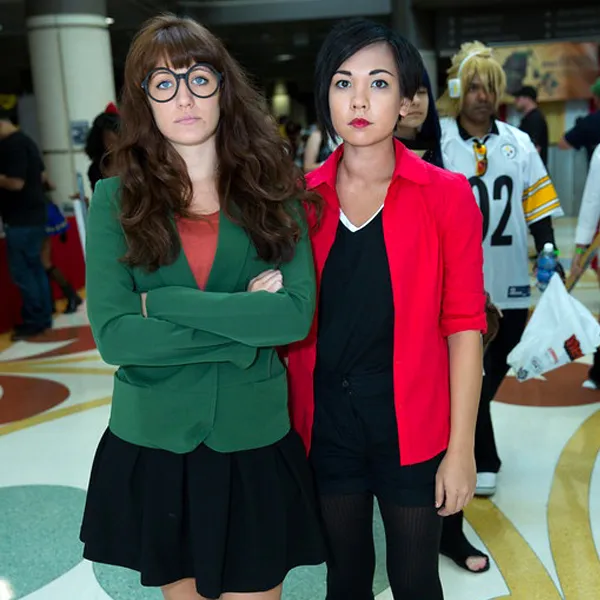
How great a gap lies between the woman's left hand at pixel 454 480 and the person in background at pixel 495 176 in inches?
47.9

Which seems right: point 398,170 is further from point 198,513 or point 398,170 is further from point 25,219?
point 25,219

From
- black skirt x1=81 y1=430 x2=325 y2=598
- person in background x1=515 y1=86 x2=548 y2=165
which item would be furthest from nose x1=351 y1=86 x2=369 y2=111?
person in background x1=515 y1=86 x2=548 y2=165

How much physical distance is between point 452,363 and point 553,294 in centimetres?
137

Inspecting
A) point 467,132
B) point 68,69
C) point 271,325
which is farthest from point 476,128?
point 68,69

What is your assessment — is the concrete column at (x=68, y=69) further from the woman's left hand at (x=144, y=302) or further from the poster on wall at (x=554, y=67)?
the woman's left hand at (x=144, y=302)

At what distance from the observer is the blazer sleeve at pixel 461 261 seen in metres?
1.48

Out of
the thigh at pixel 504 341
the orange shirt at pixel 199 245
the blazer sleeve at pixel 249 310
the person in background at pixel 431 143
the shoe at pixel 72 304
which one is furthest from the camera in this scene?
the shoe at pixel 72 304

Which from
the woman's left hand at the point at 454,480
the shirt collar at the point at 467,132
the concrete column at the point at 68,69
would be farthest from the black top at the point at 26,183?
the woman's left hand at the point at 454,480

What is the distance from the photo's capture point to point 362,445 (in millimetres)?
1538

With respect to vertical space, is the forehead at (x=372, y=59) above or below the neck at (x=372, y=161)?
above

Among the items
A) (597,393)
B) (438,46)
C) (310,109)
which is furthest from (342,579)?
(310,109)

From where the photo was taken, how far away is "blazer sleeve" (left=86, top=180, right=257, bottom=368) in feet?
4.44

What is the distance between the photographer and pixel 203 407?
1.41m

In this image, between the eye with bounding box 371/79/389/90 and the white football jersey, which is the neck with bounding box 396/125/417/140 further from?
the eye with bounding box 371/79/389/90
